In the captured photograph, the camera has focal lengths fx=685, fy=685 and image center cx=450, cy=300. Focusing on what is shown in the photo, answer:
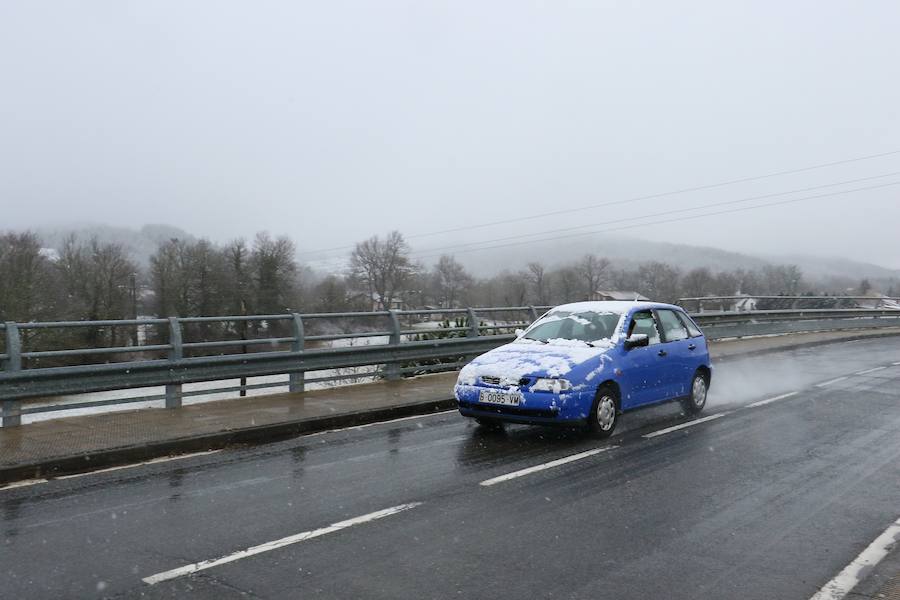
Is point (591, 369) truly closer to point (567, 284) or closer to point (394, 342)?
point (394, 342)

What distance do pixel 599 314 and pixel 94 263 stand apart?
77.6 meters

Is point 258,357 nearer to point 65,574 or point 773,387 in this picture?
point 65,574

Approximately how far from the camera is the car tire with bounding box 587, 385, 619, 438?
818 centimetres

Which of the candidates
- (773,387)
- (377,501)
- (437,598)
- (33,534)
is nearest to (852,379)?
(773,387)

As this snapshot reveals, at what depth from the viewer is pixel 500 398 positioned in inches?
318

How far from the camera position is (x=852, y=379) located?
14297mm

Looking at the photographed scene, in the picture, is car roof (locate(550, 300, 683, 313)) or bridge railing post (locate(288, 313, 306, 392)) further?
bridge railing post (locate(288, 313, 306, 392))

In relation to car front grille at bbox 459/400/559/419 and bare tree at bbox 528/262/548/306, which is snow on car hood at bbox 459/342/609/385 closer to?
car front grille at bbox 459/400/559/419

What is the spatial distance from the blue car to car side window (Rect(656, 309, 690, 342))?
0.02m

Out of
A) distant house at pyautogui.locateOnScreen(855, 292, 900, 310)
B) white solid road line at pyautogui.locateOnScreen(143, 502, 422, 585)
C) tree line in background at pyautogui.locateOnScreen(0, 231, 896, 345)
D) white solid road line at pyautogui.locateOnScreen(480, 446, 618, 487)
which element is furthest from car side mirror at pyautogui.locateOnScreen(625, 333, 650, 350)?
tree line in background at pyautogui.locateOnScreen(0, 231, 896, 345)

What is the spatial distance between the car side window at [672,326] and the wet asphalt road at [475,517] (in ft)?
5.37

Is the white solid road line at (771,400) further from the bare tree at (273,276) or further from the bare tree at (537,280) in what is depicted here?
the bare tree at (537,280)

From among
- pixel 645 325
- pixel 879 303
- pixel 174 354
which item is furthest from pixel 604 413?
pixel 879 303

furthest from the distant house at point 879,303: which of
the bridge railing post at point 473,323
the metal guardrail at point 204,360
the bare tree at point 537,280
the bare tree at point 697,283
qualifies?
the bare tree at point 537,280
